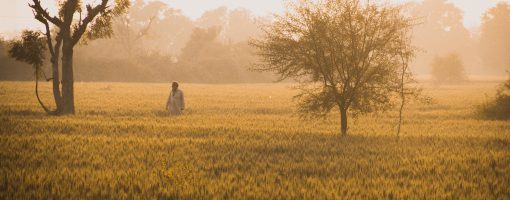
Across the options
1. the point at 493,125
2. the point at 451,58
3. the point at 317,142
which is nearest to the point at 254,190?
the point at 317,142

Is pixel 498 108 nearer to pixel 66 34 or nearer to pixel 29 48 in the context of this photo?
pixel 66 34

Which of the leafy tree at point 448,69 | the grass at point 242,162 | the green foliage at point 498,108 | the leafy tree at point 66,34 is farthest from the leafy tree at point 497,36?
the leafy tree at point 66,34

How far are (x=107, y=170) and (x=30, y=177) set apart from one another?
4.67 feet

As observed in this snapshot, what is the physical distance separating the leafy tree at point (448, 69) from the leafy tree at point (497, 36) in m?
40.7

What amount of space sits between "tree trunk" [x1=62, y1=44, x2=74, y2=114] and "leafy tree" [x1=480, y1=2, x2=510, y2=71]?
370 feet

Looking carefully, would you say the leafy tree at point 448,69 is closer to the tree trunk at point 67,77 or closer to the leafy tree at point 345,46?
the leafy tree at point 345,46

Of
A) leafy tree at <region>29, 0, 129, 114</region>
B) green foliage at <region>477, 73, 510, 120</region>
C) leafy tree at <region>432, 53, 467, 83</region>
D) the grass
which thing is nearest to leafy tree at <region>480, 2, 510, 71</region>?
leafy tree at <region>432, 53, 467, 83</region>

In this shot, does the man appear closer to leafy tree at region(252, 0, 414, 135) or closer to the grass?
the grass

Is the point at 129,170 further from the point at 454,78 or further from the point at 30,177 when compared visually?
the point at 454,78

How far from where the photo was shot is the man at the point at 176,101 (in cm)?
2050

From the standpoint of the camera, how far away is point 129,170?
9.05m

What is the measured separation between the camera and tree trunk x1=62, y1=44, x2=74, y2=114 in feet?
62.6

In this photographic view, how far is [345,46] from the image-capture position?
14273 millimetres

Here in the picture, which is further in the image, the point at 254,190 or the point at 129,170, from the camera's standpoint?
the point at 129,170
